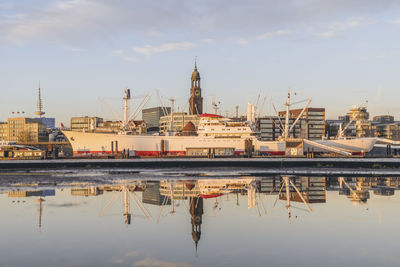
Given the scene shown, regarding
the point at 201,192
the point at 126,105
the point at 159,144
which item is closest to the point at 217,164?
the point at 201,192

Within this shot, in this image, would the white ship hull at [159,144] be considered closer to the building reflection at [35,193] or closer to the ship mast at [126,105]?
the ship mast at [126,105]

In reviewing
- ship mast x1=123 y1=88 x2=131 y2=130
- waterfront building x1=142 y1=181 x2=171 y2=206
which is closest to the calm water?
waterfront building x1=142 y1=181 x2=171 y2=206

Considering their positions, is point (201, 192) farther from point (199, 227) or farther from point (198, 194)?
point (199, 227)

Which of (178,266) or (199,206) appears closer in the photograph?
(178,266)

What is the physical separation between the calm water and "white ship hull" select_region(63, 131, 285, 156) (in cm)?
7915

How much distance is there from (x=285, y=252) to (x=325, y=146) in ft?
362

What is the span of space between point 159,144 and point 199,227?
96483 millimetres

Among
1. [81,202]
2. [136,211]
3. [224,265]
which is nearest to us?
[224,265]

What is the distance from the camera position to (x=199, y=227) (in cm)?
2086

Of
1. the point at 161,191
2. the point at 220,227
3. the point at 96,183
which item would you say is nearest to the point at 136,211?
the point at 220,227

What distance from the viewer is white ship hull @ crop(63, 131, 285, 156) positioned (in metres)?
116

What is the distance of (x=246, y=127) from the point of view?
385ft

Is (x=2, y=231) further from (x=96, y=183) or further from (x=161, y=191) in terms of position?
(x=96, y=183)

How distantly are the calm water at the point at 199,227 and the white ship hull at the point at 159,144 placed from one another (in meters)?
79.2
